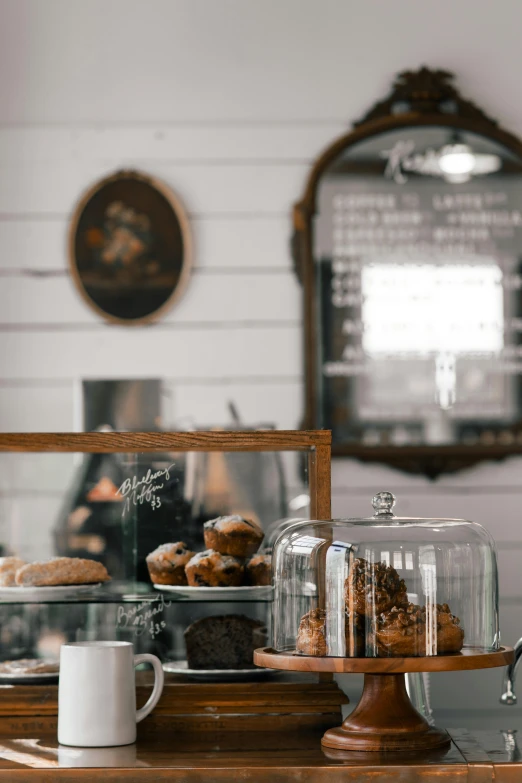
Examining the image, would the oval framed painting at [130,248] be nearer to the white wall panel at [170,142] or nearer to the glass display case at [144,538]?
the white wall panel at [170,142]

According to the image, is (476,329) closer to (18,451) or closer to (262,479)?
(262,479)

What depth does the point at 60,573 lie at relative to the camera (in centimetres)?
169

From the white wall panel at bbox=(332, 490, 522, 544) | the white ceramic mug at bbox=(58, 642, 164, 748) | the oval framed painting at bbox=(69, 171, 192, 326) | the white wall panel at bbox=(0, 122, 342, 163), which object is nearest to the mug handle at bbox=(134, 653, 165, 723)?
the white ceramic mug at bbox=(58, 642, 164, 748)

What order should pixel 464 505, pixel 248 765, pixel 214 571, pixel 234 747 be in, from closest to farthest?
pixel 248 765 < pixel 234 747 < pixel 214 571 < pixel 464 505

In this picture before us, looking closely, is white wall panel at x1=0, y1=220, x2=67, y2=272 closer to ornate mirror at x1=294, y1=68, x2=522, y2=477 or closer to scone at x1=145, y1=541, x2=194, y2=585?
ornate mirror at x1=294, y1=68, x2=522, y2=477

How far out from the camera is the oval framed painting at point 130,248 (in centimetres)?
230

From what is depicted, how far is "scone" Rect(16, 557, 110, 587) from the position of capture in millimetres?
1687

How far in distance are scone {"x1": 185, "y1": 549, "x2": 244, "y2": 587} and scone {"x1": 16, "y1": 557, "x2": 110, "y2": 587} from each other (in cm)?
16

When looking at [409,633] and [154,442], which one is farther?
[154,442]

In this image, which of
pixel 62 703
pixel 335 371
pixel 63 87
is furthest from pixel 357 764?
pixel 63 87

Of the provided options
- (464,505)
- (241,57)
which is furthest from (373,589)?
(241,57)

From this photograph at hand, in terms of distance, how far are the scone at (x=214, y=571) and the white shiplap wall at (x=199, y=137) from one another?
0.65 meters

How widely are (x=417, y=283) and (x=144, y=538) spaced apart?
3.07ft

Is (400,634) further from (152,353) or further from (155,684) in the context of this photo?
(152,353)
